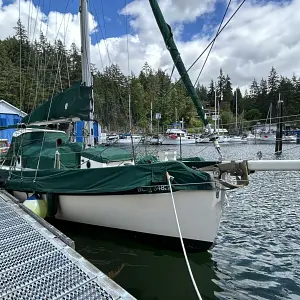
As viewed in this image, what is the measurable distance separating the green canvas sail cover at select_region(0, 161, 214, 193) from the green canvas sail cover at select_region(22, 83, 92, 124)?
1.47 metres

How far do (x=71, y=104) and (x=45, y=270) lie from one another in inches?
174

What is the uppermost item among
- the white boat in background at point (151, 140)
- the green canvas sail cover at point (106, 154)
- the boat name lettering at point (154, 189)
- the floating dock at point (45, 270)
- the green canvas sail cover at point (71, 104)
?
the green canvas sail cover at point (71, 104)

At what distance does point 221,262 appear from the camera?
5.04m

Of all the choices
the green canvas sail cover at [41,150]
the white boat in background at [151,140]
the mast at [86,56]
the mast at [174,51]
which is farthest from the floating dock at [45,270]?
the mast at [86,56]

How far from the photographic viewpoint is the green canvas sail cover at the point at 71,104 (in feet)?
21.7

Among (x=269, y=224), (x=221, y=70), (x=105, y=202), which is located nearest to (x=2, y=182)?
(x=105, y=202)

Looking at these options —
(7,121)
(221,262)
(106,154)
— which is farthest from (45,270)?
(7,121)

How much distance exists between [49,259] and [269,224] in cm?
572

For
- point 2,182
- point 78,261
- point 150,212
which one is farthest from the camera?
point 2,182

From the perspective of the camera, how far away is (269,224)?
7.11 m

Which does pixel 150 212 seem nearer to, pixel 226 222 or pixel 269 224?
pixel 226 222

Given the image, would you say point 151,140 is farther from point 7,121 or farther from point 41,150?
point 7,121

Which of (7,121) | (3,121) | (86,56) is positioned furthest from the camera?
(7,121)

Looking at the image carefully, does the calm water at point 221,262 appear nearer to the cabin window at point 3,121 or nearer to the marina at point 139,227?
the marina at point 139,227
